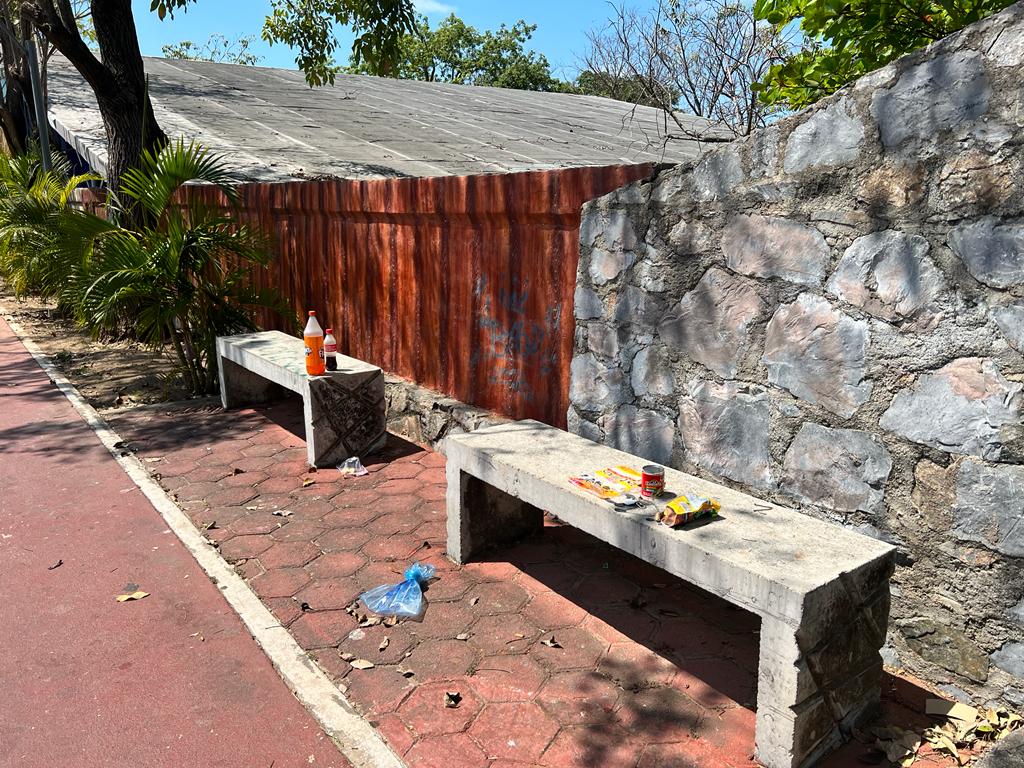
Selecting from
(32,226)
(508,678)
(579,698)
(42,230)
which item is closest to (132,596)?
(508,678)

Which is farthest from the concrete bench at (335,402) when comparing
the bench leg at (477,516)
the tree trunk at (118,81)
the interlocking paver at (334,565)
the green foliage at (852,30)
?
the tree trunk at (118,81)

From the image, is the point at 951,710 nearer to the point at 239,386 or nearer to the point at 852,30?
the point at 852,30

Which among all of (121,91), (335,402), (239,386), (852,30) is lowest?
(239,386)

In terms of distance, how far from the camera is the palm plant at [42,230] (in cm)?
659

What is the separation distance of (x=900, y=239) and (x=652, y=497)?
4.16ft

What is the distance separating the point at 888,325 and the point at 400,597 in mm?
2277

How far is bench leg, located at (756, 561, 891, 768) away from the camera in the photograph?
96.0 inches

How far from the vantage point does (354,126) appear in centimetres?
1313

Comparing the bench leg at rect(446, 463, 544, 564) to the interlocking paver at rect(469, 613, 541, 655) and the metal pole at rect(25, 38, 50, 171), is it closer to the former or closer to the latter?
the interlocking paver at rect(469, 613, 541, 655)

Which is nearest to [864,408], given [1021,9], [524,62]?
[1021,9]

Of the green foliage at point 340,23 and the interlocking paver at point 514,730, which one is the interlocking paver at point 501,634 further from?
the green foliage at point 340,23

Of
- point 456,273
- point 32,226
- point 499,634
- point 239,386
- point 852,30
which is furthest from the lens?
point 32,226

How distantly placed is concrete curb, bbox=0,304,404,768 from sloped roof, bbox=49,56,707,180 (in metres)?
5.75

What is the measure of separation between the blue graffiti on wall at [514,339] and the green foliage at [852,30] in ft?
6.85
